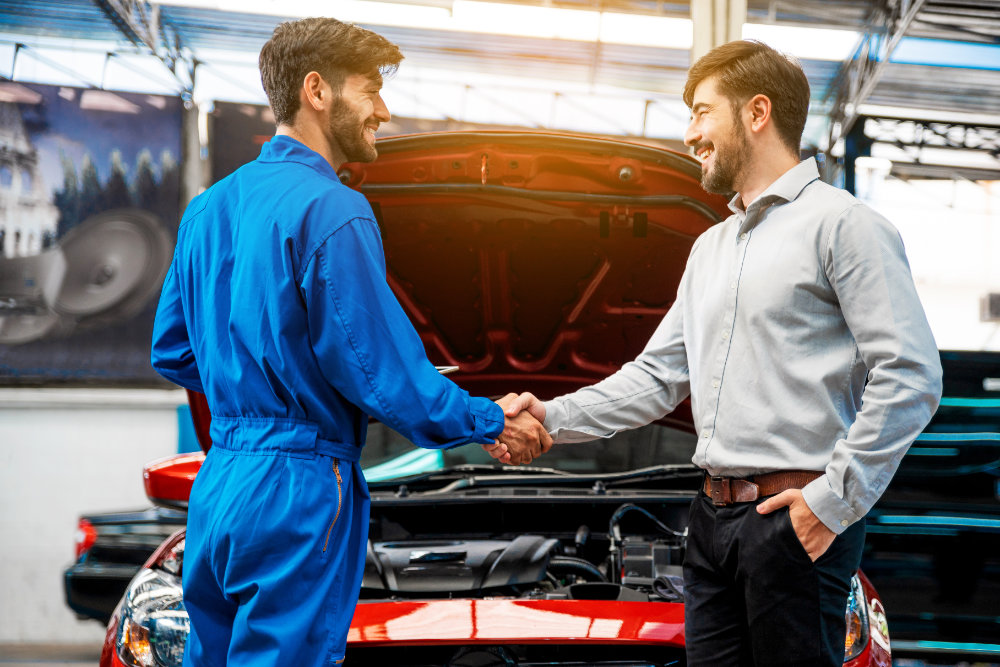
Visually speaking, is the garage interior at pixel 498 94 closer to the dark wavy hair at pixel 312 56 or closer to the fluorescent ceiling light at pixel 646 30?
the fluorescent ceiling light at pixel 646 30

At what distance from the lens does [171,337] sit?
144 centimetres

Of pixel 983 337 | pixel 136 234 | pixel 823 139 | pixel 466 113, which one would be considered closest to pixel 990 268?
pixel 983 337

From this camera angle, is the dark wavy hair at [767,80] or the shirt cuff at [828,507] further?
the dark wavy hair at [767,80]

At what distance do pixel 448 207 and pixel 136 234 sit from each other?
18.9 feet

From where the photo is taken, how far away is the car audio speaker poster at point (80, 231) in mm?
6734

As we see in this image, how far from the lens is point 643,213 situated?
2061 mm

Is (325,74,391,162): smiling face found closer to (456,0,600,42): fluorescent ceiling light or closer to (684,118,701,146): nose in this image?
(684,118,701,146): nose

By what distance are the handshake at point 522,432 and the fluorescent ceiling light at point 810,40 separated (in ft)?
22.9

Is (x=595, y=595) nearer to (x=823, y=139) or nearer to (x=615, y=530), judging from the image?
(x=615, y=530)

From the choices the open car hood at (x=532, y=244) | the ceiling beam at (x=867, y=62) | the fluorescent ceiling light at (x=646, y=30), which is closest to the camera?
the open car hood at (x=532, y=244)

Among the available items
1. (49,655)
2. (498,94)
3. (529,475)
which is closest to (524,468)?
(529,475)

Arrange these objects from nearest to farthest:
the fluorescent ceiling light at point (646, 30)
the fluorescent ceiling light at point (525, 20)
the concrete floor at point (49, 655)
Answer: the concrete floor at point (49, 655) → the fluorescent ceiling light at point (525, 20) → the fluorescent ceiling light at point (646, 30)

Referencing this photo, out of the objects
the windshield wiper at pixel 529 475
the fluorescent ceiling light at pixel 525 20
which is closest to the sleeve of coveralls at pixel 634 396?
the windshield wiper at pixel 529 475

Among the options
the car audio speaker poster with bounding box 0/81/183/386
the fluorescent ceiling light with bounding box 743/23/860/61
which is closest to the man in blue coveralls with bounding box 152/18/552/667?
the car audio speaker poster with bounding box 0/81/183/386
